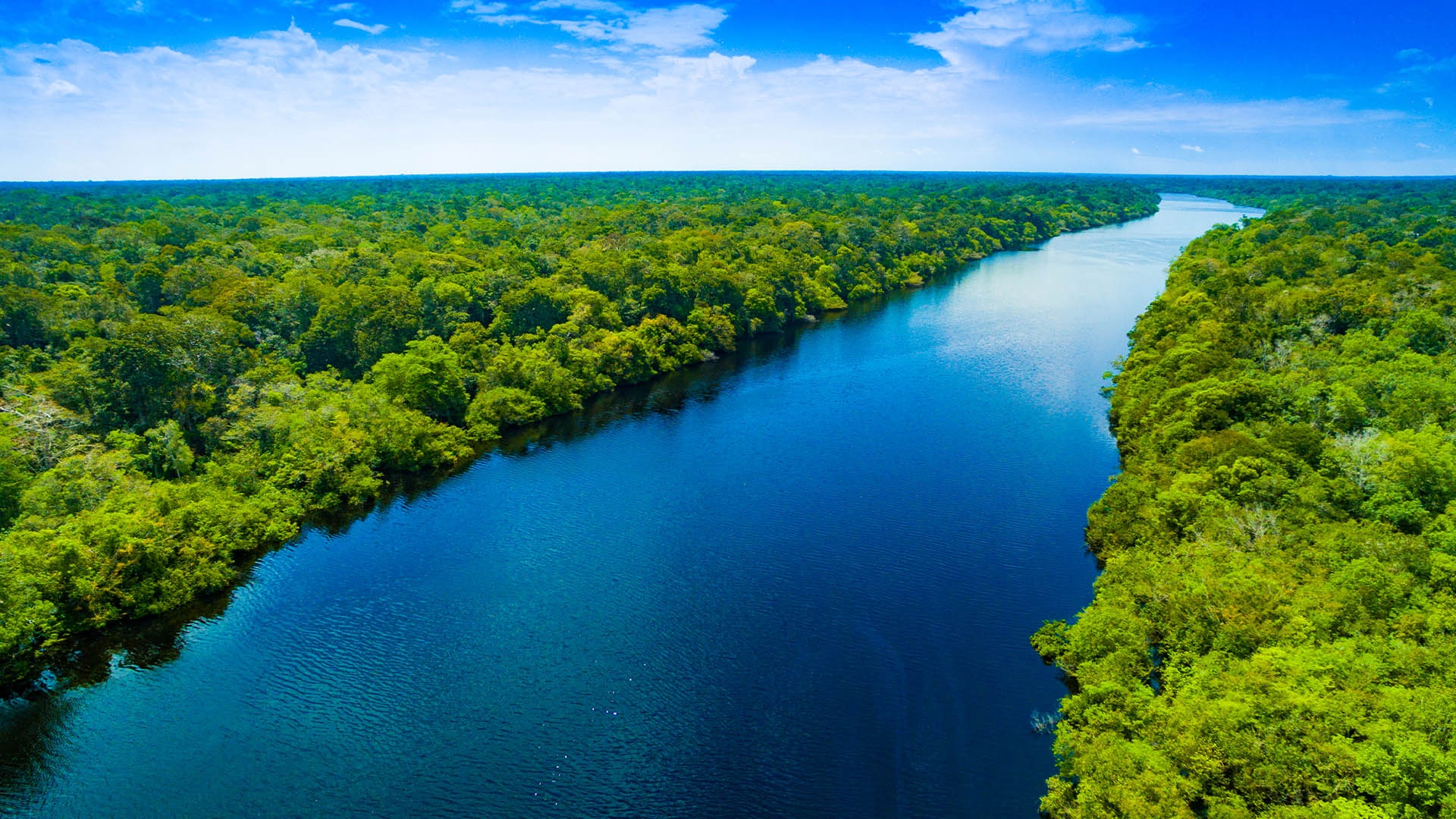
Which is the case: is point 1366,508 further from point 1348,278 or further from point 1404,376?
point 1348,278

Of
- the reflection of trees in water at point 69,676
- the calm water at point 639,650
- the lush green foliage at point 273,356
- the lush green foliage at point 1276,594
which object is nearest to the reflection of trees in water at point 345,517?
the reflection of trees in water at point 69,676

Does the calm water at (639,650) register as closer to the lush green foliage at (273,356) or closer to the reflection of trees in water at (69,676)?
the reflection of trees in water at (69,676)

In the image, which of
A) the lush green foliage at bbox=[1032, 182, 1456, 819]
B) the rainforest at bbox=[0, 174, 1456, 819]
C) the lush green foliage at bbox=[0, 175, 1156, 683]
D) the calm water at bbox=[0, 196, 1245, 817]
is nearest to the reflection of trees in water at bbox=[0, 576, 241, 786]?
the calm water at bbox=[0, 196, 1245, 817]

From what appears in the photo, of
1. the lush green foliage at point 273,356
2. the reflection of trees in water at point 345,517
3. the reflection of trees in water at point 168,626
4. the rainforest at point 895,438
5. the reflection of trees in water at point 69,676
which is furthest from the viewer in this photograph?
the lush green foliage at point 273,356

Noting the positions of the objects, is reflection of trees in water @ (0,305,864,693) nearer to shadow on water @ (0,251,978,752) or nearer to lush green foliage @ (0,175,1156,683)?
shadow on water @ (0,251,978,752)

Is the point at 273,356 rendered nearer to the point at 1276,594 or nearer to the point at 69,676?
the point at 69,676

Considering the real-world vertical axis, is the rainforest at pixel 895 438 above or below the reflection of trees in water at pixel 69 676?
above
